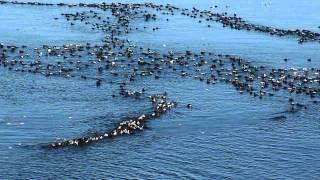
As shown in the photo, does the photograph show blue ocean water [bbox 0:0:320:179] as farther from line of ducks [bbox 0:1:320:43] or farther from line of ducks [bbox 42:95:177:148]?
line of ducks [bbox 0:1:320:43]

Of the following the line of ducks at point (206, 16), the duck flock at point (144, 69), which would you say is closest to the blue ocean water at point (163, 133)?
the duck flock at point (144, 69)

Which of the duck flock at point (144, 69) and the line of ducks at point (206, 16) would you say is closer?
the duck flock at point (144, 69)

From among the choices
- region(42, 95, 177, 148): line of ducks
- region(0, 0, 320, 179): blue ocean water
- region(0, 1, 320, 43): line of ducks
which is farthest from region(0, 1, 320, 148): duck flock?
region(0, 1, 320, 43): line of ducks

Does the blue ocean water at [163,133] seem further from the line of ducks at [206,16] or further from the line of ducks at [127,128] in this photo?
the line of ducks at [206,16]

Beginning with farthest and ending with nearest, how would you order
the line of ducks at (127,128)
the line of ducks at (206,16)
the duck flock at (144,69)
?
1. the line of ducks at (206,16)
2. the duck flock at (144,69)
3. the line of ducks at (127,128)

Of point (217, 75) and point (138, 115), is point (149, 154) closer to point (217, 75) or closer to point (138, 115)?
point (138, 115)

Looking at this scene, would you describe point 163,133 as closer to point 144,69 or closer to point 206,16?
point 144,69

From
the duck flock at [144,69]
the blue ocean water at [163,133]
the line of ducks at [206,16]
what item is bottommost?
the blue ocean water at [163,133]

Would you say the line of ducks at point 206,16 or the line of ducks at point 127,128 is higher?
the line of ducks at point 206,16

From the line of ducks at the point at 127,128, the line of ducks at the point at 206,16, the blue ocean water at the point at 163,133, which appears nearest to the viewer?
the blue ocean water at the point at 163,133

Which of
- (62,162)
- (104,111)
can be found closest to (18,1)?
(104,111)

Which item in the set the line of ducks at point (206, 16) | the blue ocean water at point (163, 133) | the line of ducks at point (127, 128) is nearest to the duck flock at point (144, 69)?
the line of ducks at point (127, 128)
